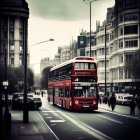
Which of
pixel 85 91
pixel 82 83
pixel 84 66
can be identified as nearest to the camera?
pixel 84 66


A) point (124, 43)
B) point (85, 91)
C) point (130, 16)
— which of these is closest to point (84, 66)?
point (85, 91)

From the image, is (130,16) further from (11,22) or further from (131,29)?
(11,22)

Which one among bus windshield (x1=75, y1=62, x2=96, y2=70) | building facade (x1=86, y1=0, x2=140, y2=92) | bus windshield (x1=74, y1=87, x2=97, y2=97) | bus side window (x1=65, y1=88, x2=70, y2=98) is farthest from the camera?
building facade (x1=86, y1=0, x2=140, y2=92)

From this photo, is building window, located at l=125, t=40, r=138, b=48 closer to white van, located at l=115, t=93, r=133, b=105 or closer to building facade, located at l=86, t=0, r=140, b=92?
building facade, located at l=86, t=0, r=140, b=92

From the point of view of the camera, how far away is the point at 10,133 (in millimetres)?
18922

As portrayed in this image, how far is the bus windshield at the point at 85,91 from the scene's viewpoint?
109 feet

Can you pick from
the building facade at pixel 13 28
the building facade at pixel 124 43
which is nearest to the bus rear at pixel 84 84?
the building facade at pixel 124 43

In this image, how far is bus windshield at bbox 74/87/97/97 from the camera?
109 feet

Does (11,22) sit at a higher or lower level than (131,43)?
higher

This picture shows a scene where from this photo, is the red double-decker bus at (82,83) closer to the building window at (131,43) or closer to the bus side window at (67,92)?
the bus side window at (67,92)

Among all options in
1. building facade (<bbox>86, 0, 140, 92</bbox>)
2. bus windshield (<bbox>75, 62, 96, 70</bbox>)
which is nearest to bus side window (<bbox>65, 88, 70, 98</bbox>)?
bus windshield (<bbox>75, 62, 96, 70</bbox>)

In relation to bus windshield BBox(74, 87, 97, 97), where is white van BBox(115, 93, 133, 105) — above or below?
below

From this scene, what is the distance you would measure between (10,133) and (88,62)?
613 inches

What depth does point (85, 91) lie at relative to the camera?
3344 cm
